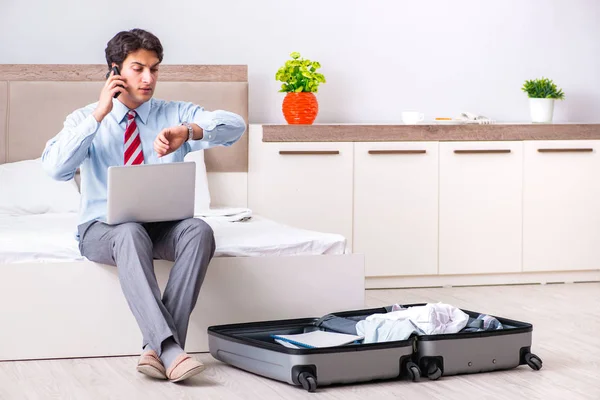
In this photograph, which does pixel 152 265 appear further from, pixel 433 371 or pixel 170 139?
pixel 433 371

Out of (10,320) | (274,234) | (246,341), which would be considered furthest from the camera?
(274,234)

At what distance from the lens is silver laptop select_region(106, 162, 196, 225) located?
319 cm

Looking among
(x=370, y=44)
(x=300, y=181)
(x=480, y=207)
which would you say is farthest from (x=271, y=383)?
(x=370, y=44)

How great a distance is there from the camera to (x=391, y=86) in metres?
5.57

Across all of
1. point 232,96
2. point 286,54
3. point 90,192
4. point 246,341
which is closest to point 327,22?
point 286,54

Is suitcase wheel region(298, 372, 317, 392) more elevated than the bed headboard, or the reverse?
the bed headboard

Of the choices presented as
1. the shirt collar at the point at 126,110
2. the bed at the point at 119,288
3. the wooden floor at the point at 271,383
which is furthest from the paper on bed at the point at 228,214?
the wooden floor at the point at 271,383

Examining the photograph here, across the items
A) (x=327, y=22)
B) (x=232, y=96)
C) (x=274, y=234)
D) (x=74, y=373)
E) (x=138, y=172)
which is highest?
(x=327, y=22)

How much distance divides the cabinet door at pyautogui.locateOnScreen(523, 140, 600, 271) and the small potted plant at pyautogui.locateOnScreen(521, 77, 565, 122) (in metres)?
0.30

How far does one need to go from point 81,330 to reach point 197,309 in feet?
1.37

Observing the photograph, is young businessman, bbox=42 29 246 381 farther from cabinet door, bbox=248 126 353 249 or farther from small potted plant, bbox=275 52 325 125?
small potted plant, bbox=275 52 325 125

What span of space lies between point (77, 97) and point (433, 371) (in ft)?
8.68

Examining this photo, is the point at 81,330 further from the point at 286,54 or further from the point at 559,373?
the point at 286,54

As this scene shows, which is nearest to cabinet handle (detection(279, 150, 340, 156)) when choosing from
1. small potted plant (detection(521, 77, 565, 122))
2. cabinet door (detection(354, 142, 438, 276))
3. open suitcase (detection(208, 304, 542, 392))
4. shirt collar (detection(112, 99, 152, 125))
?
cabinet door (detection(354, 142, 438, 276))
